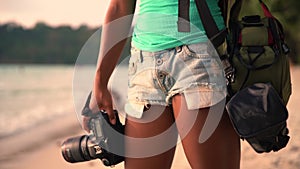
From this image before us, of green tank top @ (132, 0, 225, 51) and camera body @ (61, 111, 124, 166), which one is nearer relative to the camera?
green tank top @ (132, 0, 225, 51)

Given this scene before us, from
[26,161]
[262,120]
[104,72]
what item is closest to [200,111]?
[262,120]

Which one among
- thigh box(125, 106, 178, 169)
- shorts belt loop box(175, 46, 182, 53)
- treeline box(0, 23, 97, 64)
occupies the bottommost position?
treeline box(0, 23, 97, 64)

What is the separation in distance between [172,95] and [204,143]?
19cm

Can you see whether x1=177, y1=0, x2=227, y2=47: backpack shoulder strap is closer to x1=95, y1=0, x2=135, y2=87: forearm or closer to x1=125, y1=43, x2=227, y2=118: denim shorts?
x1=125, y1=43, x2=227, y2=118: denim shorts

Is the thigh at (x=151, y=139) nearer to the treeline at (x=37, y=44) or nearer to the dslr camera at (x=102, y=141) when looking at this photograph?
the dslr camera at (x=102, y=141)

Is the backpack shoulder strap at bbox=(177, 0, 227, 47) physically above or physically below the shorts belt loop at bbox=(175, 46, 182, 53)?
above

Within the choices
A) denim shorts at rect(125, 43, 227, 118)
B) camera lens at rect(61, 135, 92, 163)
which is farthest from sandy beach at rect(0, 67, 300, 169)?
denim shorts at rect(125, 43, 227, 118)

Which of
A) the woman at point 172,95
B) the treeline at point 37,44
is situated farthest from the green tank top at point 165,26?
the treeline at point 37,44

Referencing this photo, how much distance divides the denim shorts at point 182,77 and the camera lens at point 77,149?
308 mm

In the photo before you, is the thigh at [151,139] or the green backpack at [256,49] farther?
the thigh at [151,139]

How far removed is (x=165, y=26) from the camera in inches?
76.0

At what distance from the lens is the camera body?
6.75 ft

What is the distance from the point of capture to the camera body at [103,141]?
2.06 meters

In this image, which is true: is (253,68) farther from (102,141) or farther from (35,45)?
(35,45)
